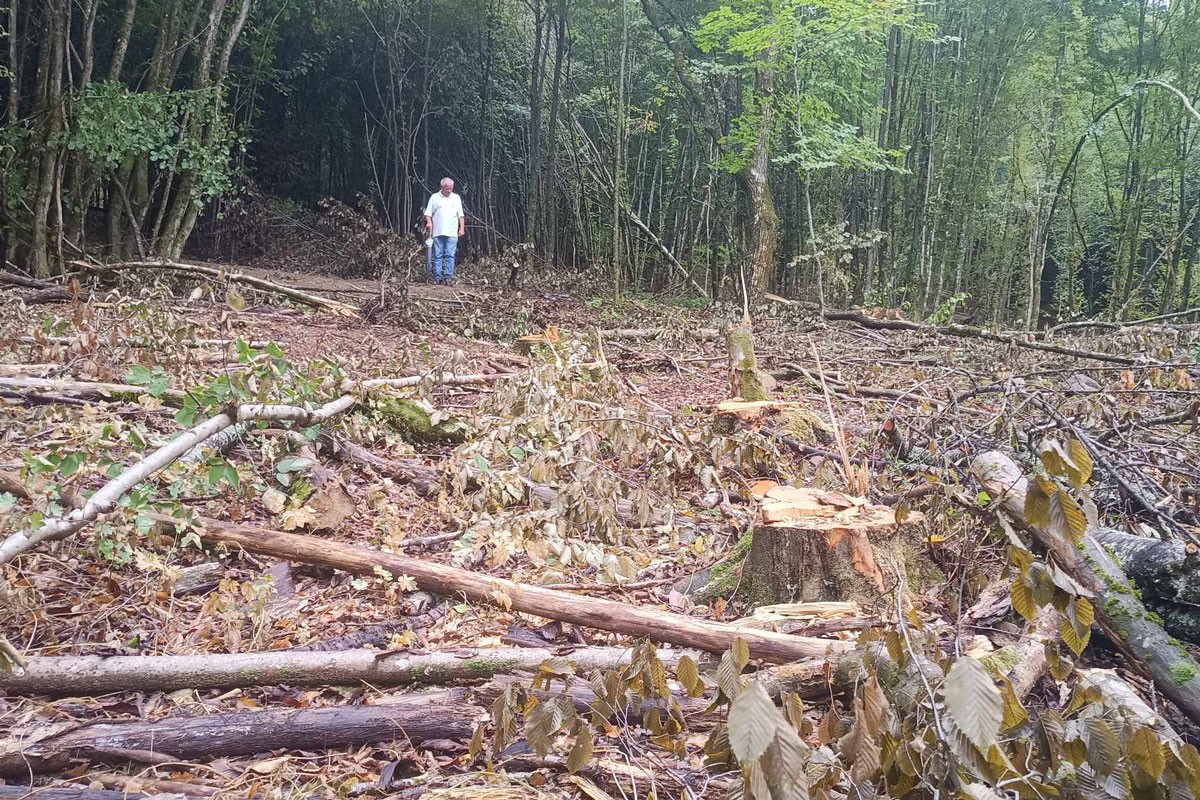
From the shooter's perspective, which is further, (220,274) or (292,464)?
(220,274)

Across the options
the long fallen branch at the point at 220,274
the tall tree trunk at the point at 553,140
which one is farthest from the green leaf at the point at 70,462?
the tall tree trunk at the point at 553,140

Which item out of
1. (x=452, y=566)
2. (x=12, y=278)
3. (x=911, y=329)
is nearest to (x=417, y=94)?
(x=12, y=278)

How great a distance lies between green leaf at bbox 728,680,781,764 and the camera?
0.98m

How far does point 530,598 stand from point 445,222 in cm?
914

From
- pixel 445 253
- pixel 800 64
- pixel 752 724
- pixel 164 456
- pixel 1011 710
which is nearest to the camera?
pixel 752 724

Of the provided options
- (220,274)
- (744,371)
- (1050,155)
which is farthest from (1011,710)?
(1050,155)

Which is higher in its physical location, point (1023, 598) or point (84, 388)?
point (1023, 598)

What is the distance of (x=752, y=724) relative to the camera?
100 centimetres

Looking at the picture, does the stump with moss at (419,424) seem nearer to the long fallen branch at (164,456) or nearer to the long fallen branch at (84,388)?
the long fallen branch at (164,456)

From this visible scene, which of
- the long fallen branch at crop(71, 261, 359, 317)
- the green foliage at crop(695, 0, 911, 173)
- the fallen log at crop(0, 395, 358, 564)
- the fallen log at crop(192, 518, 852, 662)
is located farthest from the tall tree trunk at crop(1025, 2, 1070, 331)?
the fallen log at crop(0, 395, 358, 564)

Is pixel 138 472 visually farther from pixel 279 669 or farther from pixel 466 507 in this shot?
pixel 466 507

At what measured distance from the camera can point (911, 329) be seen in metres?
9.16

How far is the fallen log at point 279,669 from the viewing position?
2.02m

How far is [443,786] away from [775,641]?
97cm
